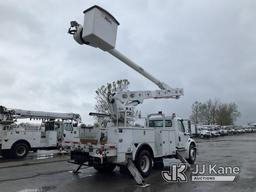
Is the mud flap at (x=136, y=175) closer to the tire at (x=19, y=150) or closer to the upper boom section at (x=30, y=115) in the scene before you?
the tire at (x=19, y=150)

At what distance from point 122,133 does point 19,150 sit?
10825 millimetres

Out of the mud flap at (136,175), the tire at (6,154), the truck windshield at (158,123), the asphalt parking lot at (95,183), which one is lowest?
the asphalt parking lot at (95,183)

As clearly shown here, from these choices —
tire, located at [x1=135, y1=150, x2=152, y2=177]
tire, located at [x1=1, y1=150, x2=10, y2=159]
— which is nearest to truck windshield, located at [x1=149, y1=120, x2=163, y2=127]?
tire, located at [x1=135, y1=150, x2=152, y2=177]

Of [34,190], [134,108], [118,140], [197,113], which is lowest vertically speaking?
[34,190]

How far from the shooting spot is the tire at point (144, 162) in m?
11.5

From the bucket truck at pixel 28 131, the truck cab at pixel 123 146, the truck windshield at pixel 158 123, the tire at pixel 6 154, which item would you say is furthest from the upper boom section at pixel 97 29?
the tire at pixel 6 154

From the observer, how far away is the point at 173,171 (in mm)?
12242

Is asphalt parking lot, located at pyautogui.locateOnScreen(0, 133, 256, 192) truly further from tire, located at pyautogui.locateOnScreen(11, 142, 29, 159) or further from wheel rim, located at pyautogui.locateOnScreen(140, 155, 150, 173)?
tire, located at pyautogui.locateOnScreen(11, 142, 29, 159)

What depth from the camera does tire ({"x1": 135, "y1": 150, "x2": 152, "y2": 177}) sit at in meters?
11.5

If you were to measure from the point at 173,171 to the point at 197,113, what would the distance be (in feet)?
277

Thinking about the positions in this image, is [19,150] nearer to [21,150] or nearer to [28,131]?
[21,150]

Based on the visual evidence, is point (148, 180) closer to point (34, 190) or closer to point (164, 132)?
point (164, 132)

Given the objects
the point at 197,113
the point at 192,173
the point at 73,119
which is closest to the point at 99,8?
the point at 192,173

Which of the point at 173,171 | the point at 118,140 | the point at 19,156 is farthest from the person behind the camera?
the point at 19,156
